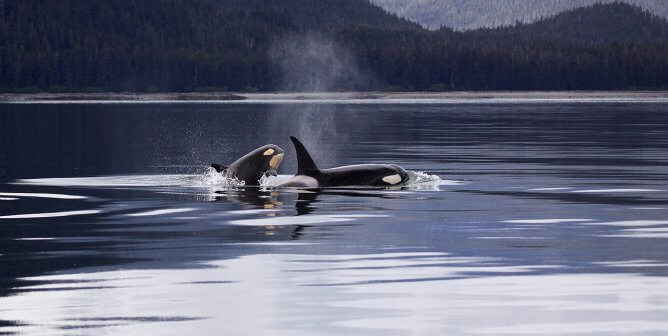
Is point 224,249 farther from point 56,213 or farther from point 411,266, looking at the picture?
point 56,213

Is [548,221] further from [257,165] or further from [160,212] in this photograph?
[257,165]

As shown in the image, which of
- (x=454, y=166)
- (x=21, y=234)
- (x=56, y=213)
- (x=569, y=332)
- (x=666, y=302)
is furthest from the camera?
(x=454, y=166)

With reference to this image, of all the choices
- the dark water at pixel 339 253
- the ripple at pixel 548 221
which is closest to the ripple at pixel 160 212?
the dark water at pixel 339 253

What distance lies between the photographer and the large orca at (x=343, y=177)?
33438 millimetres

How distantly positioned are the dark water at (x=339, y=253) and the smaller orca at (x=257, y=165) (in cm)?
42

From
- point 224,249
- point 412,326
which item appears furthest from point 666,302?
point 224,249

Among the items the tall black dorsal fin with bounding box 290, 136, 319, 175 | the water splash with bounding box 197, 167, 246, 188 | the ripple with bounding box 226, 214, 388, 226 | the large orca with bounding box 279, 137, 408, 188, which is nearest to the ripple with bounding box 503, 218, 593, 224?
the ripple with bounding box 226, 214, 388, 226

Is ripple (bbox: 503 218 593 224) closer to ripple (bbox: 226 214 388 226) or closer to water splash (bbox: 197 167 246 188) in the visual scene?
ripple (bbox: 226 214 388 226)

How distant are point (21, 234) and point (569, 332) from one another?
1173 cm

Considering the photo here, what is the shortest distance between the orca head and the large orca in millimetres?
563

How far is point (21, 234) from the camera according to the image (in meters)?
Answer: 23.6

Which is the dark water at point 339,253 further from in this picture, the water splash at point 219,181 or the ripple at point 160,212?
the water splash at point 219,181

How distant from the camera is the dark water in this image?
1559 cm

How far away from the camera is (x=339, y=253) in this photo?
20.9 meters
